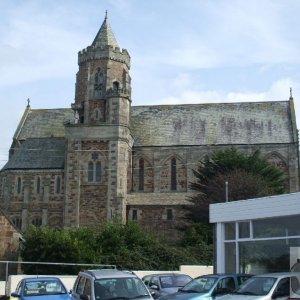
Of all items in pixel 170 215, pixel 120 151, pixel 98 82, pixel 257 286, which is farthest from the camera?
pixel 98 82

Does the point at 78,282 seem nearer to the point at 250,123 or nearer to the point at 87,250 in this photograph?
the point at 87,250

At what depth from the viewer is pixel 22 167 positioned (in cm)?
5506

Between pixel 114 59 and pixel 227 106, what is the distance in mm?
12696

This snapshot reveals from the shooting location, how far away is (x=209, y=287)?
52.9 ft

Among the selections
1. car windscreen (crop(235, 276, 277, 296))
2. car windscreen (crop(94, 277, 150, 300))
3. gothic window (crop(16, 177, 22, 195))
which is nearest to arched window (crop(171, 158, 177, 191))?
gothic window (crop(16, 177, 22, 195))

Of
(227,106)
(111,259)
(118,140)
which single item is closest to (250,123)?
(227,106)

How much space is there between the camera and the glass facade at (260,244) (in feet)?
61.0

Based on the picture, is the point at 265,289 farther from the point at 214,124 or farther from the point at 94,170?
the point at 214,124

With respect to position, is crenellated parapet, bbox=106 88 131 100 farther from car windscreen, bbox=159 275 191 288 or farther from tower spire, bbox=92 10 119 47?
car windscreen, bbox=159 275 191 288

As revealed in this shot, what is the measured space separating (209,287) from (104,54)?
40197mm

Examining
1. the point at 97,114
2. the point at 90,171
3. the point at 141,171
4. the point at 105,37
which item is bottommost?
the point at 90,171

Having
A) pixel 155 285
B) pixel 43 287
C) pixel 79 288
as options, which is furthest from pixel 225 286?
pixel 43 287

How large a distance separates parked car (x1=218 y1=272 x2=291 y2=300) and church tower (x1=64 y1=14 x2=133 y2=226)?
3361 cm

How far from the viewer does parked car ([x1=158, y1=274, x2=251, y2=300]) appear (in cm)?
1575
